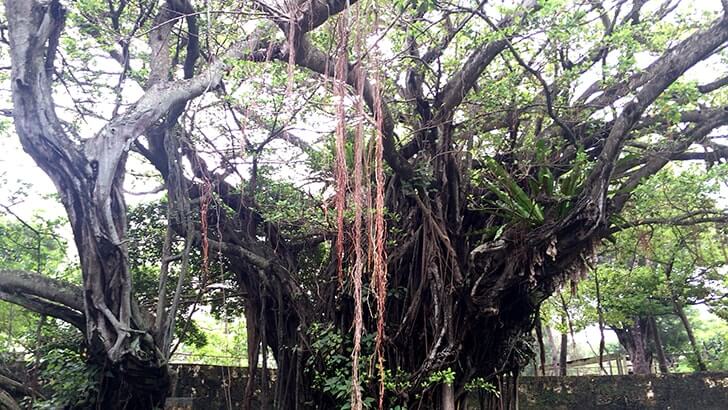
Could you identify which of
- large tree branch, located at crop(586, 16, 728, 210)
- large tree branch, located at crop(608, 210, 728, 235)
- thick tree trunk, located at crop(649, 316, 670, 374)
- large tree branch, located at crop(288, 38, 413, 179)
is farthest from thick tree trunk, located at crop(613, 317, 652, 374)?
large tree branch, located at crop(288, 38, 413, 179)

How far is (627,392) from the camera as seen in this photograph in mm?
5926

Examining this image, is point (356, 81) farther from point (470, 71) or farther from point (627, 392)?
point (627, 392)

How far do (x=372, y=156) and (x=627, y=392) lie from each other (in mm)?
4310

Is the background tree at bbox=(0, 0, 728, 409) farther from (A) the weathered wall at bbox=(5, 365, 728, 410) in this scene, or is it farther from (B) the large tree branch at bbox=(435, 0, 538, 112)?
(A) the weathered wall at bbox=(5, 365, 728, 410)

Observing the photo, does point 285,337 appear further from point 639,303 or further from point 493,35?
point 639,303

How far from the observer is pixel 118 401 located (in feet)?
11.9

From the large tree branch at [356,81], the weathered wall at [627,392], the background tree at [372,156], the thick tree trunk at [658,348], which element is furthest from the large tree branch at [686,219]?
the thick tree trunk at [658,348]

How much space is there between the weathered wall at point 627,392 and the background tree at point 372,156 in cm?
183

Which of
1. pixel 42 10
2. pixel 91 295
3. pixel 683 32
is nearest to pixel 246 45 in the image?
pixel 42 10

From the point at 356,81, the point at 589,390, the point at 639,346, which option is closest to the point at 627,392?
the point at 589,390

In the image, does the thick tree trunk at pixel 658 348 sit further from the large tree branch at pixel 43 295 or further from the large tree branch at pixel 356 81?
the large tree branch at pixel 43 295

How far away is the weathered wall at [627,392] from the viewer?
5.79 metres

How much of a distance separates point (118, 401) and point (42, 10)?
2.49m

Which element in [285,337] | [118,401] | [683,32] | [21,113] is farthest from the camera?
[285,337]
